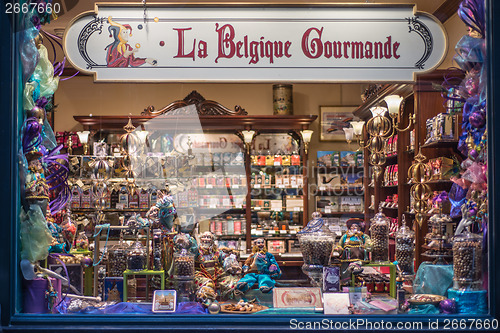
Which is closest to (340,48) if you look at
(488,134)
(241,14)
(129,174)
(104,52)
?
(241,14)

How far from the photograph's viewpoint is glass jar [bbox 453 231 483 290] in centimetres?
200

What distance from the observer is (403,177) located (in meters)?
5.02

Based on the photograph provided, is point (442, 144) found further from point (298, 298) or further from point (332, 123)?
point (298, 298)

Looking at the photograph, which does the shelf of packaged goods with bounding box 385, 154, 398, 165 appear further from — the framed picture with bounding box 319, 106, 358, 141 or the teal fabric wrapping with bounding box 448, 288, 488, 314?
the teal fabric wrapping with bounding box 448, 288, 488, 314

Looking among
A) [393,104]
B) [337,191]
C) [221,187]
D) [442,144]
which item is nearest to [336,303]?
[393,104]

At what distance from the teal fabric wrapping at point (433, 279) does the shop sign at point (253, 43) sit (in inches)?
31.4

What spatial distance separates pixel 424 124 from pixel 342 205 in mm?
1262

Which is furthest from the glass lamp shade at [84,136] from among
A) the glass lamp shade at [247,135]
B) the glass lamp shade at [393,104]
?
the glass lamp shade at [247,135]

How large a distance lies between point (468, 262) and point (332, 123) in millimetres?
4022

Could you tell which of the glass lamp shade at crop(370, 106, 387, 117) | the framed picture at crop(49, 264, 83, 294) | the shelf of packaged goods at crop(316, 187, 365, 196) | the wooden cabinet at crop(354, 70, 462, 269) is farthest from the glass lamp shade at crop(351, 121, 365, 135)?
the framed picture at crop(49, 264, 83, 294)

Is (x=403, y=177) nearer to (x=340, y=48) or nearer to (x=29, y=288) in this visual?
(x=340, y=48)

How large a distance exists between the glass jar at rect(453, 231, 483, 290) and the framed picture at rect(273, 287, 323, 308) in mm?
534

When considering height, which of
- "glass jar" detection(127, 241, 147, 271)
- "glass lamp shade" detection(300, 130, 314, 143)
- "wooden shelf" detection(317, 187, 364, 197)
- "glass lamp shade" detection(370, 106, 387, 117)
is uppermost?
"glass lamp shade" detection(300, 130, 314, 143)

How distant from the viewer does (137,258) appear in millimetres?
2309
